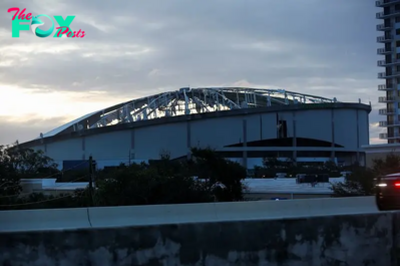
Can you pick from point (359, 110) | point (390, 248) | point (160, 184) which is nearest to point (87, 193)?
point (160, 184)

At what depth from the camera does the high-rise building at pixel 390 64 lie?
393ft

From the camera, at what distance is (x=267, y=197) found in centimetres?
4628

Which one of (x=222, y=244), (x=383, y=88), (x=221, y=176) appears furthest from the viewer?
(x=383, y=88)

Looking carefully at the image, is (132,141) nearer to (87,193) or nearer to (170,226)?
(87,193)

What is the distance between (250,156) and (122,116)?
3084 centimetres

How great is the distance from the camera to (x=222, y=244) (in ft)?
27.8

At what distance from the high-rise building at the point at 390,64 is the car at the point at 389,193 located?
355 feet

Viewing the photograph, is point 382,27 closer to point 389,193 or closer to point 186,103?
point 186,103

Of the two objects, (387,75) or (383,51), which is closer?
(387,75)

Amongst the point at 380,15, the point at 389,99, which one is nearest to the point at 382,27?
the point at 380,15

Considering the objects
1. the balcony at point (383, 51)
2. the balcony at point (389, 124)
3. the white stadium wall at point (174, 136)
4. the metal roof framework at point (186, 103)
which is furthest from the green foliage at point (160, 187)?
the balcony at point (383, 51)

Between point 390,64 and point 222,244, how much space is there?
12034 centimetres

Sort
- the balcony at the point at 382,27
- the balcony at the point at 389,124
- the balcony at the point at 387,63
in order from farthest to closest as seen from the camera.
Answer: the balcony at the point at 382,27 < the balcony at the point at 387,63 < the balcony at the point at 389,124

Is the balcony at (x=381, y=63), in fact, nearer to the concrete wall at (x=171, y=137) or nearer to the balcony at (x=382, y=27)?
the balcony at (x=382, y=27)
